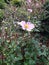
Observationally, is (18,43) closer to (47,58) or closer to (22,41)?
(22,41)

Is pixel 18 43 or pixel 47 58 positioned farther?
pixel 47 58

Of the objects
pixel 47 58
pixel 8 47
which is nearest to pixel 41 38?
pixel 47 58

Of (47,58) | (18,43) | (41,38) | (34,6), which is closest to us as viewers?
(18,43)

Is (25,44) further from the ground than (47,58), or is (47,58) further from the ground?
(25,44)

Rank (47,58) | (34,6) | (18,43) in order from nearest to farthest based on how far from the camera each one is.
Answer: (18,43) < (47,58) < (34,6)

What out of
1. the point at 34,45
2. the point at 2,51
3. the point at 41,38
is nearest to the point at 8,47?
the point at 2,51

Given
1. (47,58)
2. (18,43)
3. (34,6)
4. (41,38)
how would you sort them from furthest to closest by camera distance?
(34,6), (41,38), (47,58), (18,43)

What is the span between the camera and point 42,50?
2.71 meters

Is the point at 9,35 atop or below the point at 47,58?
atop

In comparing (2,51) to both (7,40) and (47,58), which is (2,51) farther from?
(47,58)

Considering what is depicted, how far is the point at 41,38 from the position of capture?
136 inches

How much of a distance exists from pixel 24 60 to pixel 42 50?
0.24 meters

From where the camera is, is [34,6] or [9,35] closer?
[9,35]

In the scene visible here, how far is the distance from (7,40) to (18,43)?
144 millimetres
